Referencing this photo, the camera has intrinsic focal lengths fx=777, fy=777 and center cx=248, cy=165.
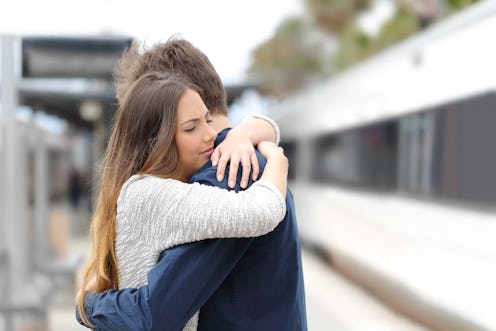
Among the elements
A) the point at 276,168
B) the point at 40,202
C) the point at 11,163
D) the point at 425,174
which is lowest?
the point at 40,202

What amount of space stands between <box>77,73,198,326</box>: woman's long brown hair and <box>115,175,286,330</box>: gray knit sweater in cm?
4

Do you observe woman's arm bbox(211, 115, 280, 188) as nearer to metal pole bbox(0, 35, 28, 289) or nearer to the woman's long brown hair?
the woman's long brown hair

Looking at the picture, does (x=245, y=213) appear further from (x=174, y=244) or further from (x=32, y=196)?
(x=32, y=196)

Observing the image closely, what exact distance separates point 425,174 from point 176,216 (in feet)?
18.2

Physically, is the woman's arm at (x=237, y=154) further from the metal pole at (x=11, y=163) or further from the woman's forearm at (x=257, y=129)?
the metal pole at (x=11, y=163)

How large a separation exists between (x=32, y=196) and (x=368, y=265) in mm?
3602

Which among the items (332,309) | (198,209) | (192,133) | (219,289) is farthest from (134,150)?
(332,309)

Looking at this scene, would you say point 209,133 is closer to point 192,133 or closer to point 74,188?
point 192,133

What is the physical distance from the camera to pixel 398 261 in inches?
278

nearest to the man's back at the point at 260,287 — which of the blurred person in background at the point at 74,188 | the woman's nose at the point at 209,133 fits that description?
the woman's nose at the point at 209,133

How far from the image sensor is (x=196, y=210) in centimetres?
144

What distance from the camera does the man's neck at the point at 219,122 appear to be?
1722 millimetres

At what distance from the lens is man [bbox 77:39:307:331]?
56.7 inches

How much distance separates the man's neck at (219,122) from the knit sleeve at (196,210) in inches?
9.9
